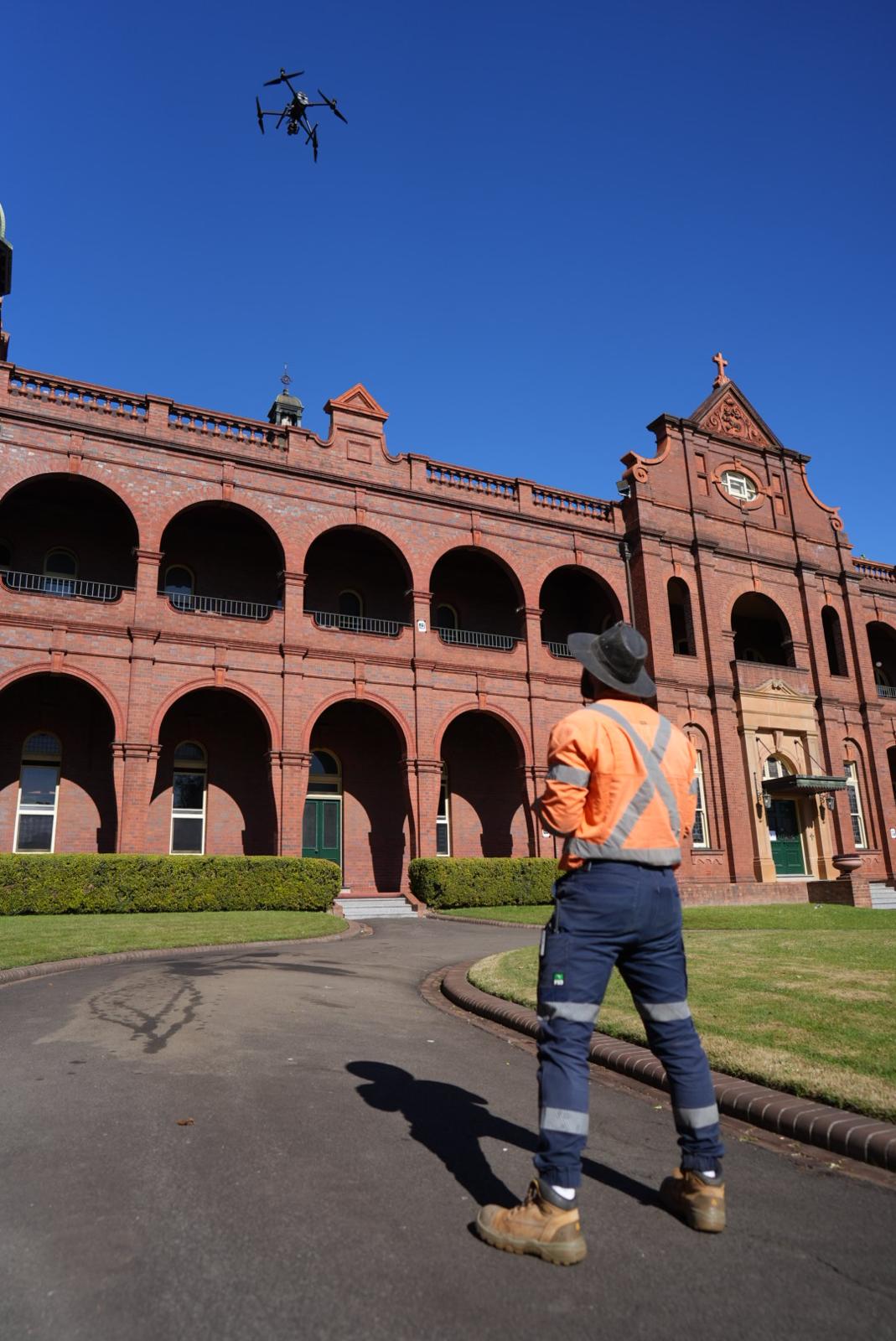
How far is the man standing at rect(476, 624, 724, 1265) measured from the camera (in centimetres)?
302

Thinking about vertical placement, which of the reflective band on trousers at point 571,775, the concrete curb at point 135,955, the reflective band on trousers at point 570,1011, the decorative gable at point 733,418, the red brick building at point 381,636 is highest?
the decorative gable at point 733,418

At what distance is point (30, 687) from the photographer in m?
21.3

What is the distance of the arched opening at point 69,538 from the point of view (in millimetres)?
22203

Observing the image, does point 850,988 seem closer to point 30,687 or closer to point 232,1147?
point 232,1147

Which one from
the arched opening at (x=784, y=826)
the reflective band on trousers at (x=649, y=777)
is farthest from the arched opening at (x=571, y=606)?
the reflective band on trousers at (x=649, y=777)

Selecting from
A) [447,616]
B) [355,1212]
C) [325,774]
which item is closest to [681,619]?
[447,616]

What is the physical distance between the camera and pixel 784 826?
28.1 m

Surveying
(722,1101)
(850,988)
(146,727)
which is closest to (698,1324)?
(722,1101)

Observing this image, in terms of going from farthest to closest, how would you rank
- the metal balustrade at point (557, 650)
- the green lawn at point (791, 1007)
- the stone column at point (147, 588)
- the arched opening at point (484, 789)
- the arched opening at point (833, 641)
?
1. the arched opening at point (833, 641)
2. the metal balustrade at point (557, 650)
3. the arched opening at point (484, 789)
4. the stone column at point (147, 588)
5. the green lawn at point (791, 1007)

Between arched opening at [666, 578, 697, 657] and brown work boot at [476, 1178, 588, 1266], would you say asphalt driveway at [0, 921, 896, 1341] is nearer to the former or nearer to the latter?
brown work boot at [476, 1178, 588, 1266]

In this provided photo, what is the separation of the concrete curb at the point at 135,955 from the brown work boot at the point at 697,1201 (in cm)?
742

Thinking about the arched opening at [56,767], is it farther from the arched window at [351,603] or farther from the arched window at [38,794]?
the arched window at [351,603]

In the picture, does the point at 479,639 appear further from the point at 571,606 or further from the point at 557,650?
the point at 571,606

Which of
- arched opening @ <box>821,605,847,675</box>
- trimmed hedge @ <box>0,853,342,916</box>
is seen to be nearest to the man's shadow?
trimmed hedge @ <box>0,853,342,916</box>
